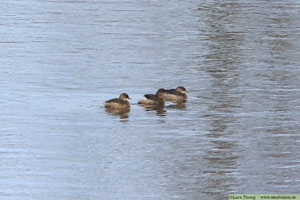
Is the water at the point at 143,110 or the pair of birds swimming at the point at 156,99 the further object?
the pair of birds swimming at the point at 156,99

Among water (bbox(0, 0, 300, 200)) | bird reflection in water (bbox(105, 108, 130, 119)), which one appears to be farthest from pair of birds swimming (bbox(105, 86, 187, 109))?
water (bbox(0, 0, 300, 200))

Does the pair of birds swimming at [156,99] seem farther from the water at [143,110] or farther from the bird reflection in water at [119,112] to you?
the water at [143,110]

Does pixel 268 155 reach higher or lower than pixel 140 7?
lower

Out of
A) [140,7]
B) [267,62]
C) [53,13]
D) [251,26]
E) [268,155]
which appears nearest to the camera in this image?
[268,155]

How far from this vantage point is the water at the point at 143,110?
14398 millimetres

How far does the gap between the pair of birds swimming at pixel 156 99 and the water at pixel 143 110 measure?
20 cm

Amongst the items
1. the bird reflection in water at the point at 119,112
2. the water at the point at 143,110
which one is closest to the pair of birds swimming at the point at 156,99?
the bird reflection in water at the point at 119,112

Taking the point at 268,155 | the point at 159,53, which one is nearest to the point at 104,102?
the point at 268,155

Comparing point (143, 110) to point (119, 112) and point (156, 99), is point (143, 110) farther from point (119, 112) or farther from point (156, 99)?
point (119, 112)

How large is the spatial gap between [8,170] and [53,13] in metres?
21.3

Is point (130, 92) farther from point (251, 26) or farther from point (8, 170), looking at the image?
point (251, 26)

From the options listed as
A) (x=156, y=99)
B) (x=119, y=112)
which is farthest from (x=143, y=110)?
(x=119, y=112)

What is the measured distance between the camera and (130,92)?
21469mm

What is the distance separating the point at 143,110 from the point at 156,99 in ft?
1.14
